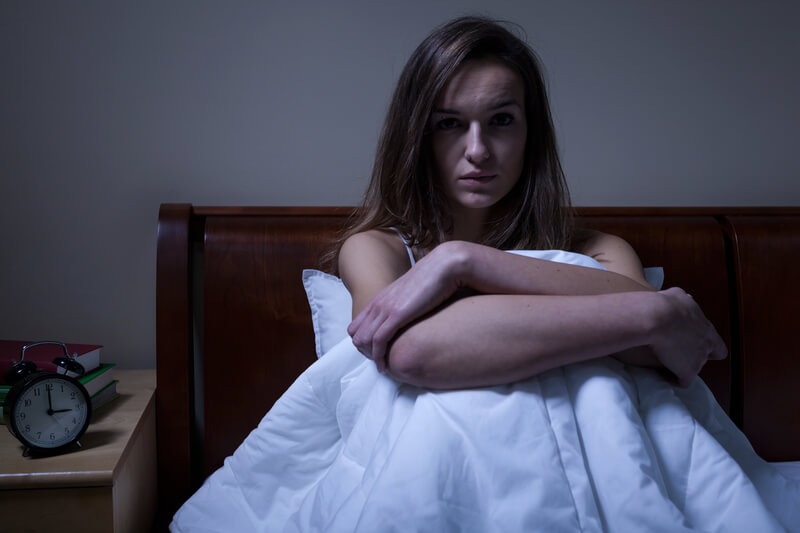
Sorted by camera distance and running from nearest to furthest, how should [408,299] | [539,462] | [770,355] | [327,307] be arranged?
[539,462] < [408,299] < [327,307] < [770,355]

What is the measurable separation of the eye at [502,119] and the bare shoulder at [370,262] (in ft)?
1.10

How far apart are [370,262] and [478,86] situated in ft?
1.45

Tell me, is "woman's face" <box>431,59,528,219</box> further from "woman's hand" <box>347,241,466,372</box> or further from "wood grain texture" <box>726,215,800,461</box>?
"wood grain texture" <box>726,215,800,461</box>

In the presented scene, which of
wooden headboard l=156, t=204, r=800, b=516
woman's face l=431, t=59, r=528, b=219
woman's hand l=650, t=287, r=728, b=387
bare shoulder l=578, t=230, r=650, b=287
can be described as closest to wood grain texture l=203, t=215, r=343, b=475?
wooden headboard l=156, t=204, r=800, b=516

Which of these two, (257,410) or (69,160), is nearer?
(257,410)

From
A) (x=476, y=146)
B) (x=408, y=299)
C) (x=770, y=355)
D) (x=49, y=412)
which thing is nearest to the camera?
(x=408, y=299)

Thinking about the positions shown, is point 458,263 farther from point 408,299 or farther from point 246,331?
point 246,331

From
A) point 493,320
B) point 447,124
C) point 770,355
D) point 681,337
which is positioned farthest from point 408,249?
point 770,355

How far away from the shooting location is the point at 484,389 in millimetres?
814

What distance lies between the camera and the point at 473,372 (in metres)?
0.80

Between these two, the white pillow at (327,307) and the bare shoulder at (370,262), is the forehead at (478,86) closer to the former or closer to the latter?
the bare shoulder at (370,262)

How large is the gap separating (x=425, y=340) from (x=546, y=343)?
180 millimetres

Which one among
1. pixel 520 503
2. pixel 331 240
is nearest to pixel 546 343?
pixel 520 503

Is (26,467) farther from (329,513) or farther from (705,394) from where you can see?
(705,394)
